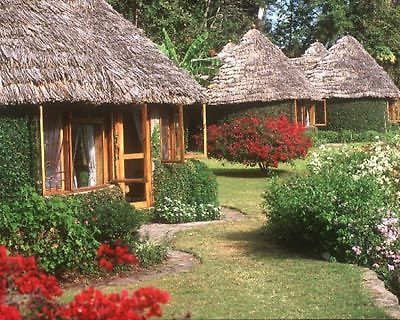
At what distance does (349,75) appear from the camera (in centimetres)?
4047

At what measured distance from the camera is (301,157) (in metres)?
25.4

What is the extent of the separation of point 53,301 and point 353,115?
35973 millimetres

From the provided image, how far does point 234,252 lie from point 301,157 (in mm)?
13466

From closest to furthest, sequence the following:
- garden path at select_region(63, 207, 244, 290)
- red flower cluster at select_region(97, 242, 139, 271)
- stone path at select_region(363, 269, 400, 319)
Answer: red flower cluster at select_region(97, 242, 139, 271) < stone path at select_region(363, 269, 400, 319) < garden path at select_region(63, 207, 244, 290)

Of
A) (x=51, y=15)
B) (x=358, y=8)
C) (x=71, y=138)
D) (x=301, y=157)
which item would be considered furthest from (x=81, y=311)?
(x=358, y=8)

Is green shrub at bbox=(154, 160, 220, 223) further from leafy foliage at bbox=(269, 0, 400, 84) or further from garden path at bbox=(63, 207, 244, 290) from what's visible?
leafy foliage at bbox=(269, 0, 400, 84)

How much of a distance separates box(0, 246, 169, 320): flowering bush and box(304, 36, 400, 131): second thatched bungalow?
34.3 metres

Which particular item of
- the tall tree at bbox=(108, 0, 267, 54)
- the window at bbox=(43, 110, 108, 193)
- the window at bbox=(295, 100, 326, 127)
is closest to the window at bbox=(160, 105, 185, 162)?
the window at bbox=(43, 110, 108, 193)

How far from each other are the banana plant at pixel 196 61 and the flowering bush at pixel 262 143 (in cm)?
457

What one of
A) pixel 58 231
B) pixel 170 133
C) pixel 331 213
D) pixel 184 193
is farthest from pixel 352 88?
pixel 58 231

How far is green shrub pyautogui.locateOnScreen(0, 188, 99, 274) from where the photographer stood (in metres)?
10.1

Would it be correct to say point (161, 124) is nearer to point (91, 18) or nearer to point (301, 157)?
point (91, 18)

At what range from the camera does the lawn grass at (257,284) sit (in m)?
8.32

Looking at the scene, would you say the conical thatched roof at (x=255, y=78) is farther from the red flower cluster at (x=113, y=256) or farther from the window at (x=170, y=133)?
the red flower cluster at (x=113, y=256)
